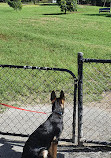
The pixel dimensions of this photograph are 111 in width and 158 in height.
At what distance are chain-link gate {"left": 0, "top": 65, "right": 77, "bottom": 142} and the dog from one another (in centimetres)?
69

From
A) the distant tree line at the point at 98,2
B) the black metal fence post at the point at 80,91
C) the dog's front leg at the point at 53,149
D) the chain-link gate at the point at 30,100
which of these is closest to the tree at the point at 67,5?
the distant tree line at the point at 98,2

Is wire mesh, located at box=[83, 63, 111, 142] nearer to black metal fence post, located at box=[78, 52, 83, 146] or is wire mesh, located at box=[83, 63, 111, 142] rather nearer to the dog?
black metal fence post, located at box=[78, 52, 83, 146]

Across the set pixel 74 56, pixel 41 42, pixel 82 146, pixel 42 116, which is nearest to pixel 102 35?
pixel 41 42

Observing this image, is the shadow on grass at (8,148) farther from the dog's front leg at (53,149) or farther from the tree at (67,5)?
the tree at (67,5)

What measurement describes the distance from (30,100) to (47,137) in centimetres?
301

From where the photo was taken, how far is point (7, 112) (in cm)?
556

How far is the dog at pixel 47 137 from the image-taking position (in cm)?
326

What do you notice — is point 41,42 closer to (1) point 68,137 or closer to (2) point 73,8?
(1) point 68,137

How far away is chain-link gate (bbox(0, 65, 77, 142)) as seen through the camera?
4.70 metres

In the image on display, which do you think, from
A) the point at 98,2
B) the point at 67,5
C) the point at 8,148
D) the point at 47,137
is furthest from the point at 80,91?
the point at 98,2

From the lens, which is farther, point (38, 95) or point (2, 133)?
point (38, 95)

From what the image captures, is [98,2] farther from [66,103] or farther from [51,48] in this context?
[66,103]

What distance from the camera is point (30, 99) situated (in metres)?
6.32

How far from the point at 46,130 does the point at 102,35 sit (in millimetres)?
14699
